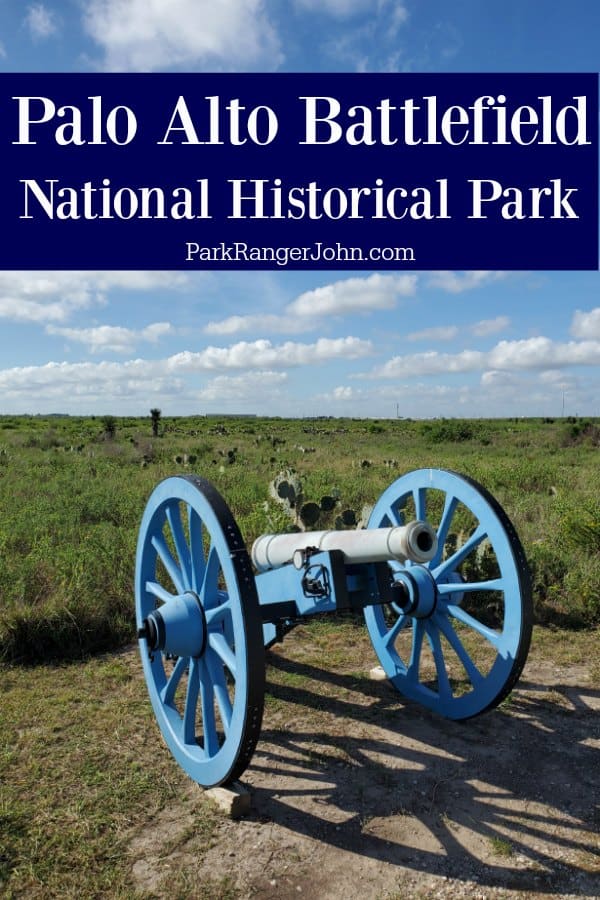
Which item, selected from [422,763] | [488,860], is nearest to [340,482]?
[422,763]

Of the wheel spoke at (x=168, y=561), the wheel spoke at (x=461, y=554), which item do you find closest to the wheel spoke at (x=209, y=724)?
the wheel spoke at (x=168, y=561)

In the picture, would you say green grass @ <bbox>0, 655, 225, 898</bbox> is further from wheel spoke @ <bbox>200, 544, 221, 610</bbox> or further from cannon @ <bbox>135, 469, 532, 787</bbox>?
wheel spoke @ <bbox>200, 544, 221, 610</bbox>

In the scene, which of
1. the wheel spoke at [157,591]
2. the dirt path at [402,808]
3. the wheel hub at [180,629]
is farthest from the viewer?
the wheel spoke at [157,591]

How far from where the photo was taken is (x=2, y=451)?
62.5ft

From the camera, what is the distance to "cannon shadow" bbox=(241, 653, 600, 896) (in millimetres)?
2918

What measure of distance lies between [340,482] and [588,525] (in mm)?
5885

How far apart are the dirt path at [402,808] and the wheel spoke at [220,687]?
1.76 feet

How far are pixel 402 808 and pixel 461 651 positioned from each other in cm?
102

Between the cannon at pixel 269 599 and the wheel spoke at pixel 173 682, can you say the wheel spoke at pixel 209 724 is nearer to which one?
the cannon at pixel 269 599

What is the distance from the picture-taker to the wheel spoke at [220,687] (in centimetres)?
303

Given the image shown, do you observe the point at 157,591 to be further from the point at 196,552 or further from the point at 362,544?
the point at 362,544

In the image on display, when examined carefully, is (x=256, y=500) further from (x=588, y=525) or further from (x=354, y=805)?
(x=354, y=805)

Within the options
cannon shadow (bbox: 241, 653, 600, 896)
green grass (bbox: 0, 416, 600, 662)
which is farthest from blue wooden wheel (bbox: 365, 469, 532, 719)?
green grass (bbox: 0, 416, 600, 662)

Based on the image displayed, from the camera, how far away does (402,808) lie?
326cm
